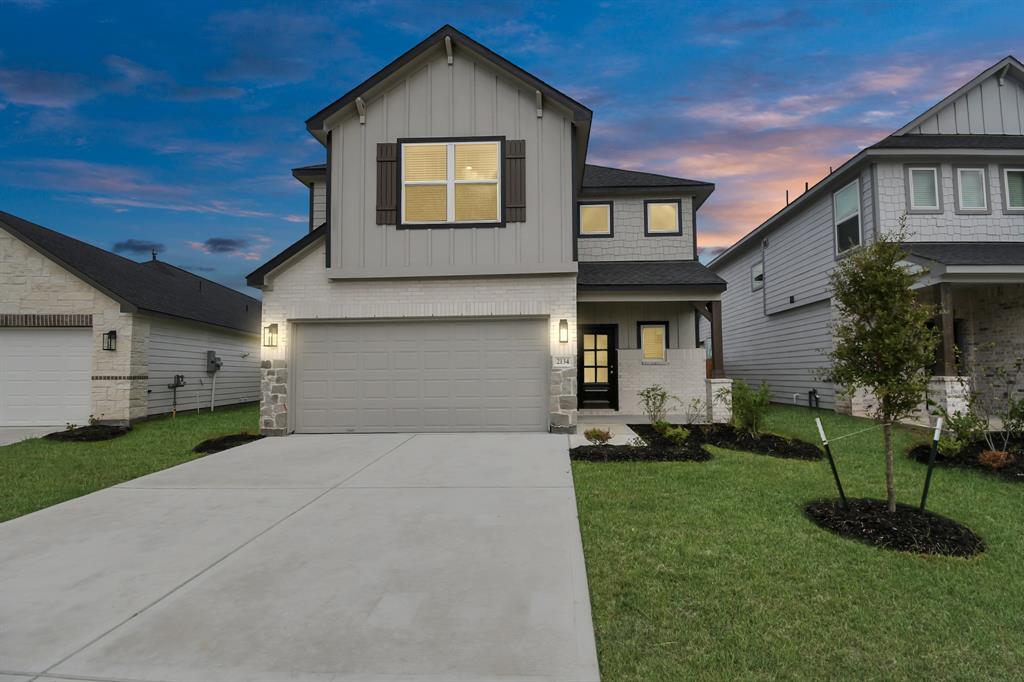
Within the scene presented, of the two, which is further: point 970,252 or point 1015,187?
point 1015,187

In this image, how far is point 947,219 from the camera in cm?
1117

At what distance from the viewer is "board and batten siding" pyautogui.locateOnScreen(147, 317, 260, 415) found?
12.4 meters

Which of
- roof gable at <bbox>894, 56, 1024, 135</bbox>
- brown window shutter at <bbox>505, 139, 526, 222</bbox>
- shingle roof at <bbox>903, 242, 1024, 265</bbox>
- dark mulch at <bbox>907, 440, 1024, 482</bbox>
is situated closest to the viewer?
dark mulch at <bbox>907, 440, 1024, 482</bbox>

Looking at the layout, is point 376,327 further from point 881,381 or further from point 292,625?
point 881,381

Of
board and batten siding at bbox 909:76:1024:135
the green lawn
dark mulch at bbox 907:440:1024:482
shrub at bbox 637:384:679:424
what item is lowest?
the green lawn

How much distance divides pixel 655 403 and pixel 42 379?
13698 millimetres

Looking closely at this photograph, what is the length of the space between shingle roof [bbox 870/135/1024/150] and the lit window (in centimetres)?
607

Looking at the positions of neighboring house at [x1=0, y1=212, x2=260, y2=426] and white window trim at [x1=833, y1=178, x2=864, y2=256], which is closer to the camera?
neighboring house at [x1=0, y1=212, x2=260, y2=426]

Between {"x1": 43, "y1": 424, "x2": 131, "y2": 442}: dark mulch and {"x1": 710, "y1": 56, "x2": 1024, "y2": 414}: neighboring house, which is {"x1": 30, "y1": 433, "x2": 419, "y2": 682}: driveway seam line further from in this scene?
{"x1": 710, "y1": 56, "x2": 1024, "y2": 414}: neighboring house

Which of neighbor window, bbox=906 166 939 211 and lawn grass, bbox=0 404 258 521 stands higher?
neighbor window, bbox=906 166 939 211

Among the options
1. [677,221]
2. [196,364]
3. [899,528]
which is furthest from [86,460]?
[677,221]

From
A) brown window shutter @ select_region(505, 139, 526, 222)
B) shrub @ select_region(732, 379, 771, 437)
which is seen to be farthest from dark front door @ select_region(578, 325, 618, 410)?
brown window shutter @ select_region(505, 139, 526, 222)

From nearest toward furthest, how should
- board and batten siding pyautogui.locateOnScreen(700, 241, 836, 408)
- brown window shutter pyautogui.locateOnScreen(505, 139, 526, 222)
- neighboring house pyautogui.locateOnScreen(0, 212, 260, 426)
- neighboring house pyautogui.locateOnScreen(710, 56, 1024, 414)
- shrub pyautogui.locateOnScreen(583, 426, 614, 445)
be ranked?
shrub pyautogui.locateOnScreen(583, 426, 614, 445) < brown window shutter pyautogui.locateOnScreen(505, 139, 526, 222) < neighboring house pyautogui.locateOnScreen(710, 56, 1024, 414) < neighboring house pyautogui.locateOnScreen(0, 212, 260, 426) < board and batten siding pyautogui.locateOnScreen(700, 241, 836, 408)

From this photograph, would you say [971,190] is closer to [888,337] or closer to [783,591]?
[888,337]
